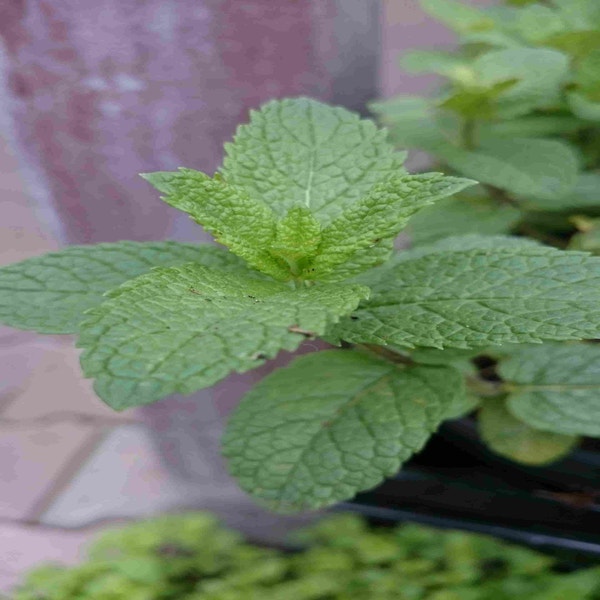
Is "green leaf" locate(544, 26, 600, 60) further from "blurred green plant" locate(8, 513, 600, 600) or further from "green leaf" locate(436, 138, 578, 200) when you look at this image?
"blurred green plant" locate(8, 513, 600, 600)

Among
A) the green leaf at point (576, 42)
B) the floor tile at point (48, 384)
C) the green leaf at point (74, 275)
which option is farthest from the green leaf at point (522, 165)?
the floor tile at point (48, 384)

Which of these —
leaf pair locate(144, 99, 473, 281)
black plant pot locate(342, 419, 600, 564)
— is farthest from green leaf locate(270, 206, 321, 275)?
black plant pot locate(342, 419, 600, 564)

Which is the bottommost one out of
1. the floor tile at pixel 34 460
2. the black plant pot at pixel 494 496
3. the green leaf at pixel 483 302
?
the floor tile at pixel 34 460

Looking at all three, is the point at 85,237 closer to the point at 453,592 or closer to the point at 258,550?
the point at 258,550

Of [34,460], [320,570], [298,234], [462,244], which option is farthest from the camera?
[34,460]

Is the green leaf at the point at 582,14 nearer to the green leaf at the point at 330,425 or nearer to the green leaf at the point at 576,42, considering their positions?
the green leaf at the point at 576,42

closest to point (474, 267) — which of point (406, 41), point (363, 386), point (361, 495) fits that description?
point (363, 386)

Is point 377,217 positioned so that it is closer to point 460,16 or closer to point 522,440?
point 522,440

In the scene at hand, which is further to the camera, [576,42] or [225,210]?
[576,42]

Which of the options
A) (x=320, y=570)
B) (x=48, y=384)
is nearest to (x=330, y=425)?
(x=320, y=570)
